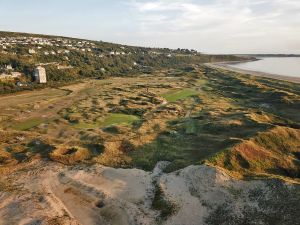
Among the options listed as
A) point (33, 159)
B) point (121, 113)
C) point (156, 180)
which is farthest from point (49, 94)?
point (156, 180)

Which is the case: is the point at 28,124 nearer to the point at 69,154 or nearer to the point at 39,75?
the point at 69,154

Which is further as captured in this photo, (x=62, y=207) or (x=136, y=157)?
(x=136, y=157)

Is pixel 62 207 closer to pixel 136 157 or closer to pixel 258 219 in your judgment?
pixel 136 157

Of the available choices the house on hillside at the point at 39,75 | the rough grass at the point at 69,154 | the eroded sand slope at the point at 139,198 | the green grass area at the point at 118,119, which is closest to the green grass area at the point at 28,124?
the green grass area at the point at 118,119

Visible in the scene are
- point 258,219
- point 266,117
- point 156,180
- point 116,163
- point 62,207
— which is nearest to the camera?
point 258,219

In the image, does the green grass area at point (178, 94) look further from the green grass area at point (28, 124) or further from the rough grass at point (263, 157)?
the rough grass at point (263, 157)

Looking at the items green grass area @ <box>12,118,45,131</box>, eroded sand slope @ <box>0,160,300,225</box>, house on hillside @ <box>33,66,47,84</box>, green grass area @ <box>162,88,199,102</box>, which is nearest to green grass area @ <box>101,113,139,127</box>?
green grass area @ <box>12,118,45,131</box>
